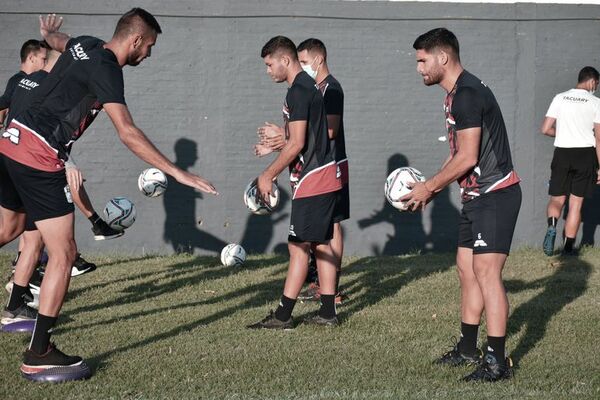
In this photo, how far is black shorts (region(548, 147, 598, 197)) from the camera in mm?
12250

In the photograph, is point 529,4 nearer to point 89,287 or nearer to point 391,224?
point 391,224

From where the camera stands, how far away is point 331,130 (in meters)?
8.91

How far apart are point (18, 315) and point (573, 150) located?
730 cm

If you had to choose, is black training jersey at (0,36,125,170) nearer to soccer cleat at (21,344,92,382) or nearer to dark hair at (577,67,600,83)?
soccer cleat at (21,344,92,382)

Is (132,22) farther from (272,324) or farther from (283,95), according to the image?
(283,95)

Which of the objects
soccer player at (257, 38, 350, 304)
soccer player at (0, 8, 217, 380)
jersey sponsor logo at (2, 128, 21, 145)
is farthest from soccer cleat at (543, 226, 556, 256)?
jersey sponsor logo at (2, 128, 21, 145)

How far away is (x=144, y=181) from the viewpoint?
11.1m

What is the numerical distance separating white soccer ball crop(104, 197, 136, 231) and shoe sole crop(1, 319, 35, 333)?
2.24m

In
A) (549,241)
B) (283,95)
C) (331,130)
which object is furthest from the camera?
(283,95)

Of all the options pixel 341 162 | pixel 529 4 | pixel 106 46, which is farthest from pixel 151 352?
pixel 529 4

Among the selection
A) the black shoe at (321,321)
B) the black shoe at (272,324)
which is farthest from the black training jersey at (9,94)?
the black shoe at (321,321)

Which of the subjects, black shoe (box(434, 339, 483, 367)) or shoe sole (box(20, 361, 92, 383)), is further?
black shoe (box(434, 339, 483, 367))

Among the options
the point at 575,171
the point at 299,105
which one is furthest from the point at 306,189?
the point at 575,171

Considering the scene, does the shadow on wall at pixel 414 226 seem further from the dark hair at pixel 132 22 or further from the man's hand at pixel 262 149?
the dark hair at pixel 132 22
